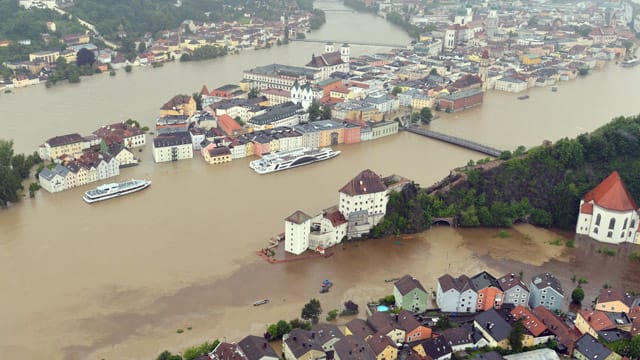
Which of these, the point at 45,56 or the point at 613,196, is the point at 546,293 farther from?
the point at 45,56

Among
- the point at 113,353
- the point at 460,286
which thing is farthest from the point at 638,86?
the point at 113,353

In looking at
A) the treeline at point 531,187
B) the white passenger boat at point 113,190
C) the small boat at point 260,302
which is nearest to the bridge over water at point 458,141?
the treeline at point 531,187

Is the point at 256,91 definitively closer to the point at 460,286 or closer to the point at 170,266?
the point at 170,266

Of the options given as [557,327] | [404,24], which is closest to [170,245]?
[557,327]

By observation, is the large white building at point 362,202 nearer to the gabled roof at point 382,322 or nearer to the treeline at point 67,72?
the gabled roof at point 382,322

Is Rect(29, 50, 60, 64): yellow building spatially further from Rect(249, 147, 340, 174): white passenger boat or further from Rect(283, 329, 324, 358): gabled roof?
Rect(283, 329, 324, 358): gabled roof

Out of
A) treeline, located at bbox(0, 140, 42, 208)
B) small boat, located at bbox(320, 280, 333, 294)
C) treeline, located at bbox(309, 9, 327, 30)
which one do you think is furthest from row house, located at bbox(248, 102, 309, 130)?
treeline, located at bbox(309, 9, 327, 30)
